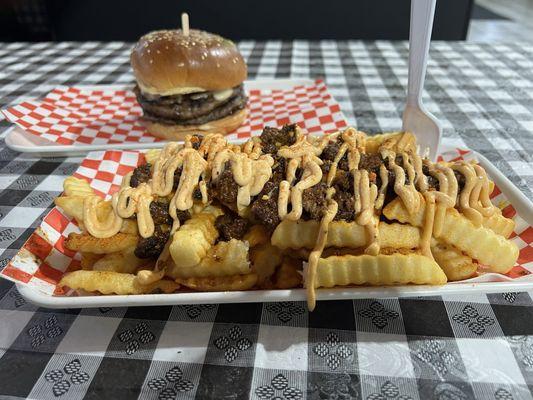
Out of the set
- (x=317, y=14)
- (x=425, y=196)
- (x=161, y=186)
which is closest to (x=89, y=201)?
(x=161, y=186)

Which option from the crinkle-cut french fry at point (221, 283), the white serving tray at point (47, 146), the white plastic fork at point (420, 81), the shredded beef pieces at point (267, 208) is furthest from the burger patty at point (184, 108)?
the crinkle-cut french fry at point (221, 283)

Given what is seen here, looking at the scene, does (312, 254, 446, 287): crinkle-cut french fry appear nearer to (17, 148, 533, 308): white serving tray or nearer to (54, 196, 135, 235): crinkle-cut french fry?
(17, 148, 533, 308): white serving tray

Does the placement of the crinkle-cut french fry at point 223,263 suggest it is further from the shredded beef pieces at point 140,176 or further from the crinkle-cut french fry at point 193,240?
the shredded beef pieces at point 140,176

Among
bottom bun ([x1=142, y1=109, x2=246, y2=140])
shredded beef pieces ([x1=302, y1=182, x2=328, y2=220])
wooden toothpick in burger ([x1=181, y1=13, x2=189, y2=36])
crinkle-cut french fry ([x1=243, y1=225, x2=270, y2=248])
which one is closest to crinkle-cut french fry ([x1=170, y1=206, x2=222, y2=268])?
crinkle-cut french fry ([x1=243, y1=225, x2=270, y2=248])

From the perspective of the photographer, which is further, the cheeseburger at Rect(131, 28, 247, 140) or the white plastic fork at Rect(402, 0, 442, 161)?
the cheeseburger at Rect(131, 28, 247, 140)

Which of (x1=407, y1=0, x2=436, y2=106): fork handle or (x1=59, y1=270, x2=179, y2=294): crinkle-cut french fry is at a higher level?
(x1=407, y1=0, x2=436, y2=106): fork handle
